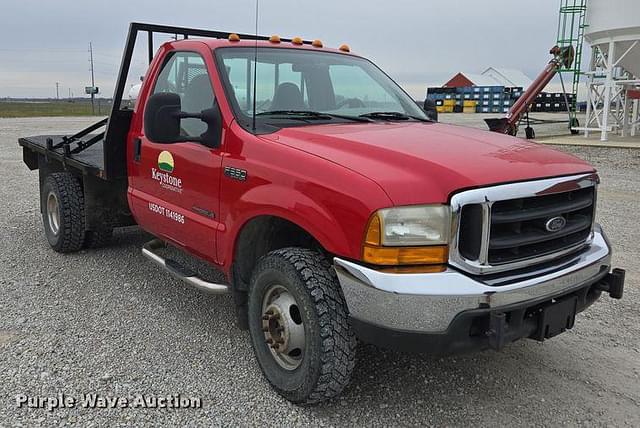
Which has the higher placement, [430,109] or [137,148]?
[430,109]

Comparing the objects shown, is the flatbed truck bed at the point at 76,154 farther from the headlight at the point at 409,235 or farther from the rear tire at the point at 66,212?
the headlight at the point at 409,235

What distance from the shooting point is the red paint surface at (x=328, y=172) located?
2.77m

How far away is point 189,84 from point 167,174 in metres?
0.67

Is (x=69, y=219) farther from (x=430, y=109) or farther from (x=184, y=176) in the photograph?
(x=430, y=109)

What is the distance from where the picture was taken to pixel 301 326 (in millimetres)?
3164

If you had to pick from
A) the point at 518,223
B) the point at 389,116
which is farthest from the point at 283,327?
the point at 389,116

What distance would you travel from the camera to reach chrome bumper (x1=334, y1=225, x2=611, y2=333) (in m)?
2.65

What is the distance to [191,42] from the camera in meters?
4.32

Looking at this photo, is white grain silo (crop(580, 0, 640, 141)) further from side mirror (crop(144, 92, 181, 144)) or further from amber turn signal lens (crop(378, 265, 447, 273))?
amber turn signal lens (crop(378, 265, 447, 273))

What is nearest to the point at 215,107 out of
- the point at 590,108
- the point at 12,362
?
the point at 12,362

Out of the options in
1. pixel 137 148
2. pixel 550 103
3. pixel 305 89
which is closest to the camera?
pixel 305 89

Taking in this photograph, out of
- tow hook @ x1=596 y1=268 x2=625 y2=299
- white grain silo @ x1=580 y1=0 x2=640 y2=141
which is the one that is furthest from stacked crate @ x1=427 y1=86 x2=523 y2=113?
tow hook @ x1=596 y1=268 x2=625 y2=299

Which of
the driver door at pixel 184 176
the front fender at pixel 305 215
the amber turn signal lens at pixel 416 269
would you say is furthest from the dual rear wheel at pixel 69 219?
the amber turn signal lens at pixel 416 269

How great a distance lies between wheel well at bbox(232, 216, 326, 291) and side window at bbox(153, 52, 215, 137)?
2.80 ft
